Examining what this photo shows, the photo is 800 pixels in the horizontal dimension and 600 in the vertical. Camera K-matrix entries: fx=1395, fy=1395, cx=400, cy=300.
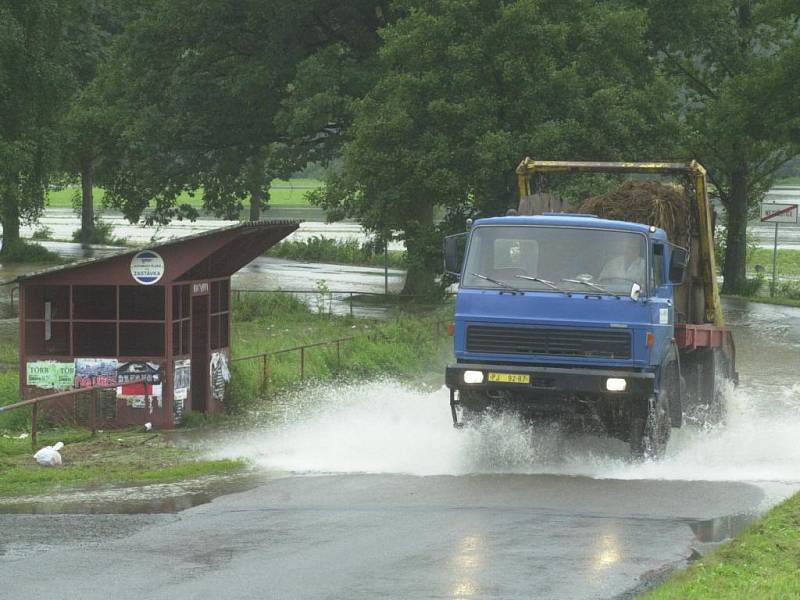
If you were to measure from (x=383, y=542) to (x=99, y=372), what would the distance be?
770 centimetres

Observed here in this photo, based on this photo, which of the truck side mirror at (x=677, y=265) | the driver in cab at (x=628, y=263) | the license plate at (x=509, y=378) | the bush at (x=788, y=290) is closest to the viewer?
the license plate at (x=509, y=378)

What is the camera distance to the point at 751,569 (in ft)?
31.8

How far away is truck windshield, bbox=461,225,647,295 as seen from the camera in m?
14.6

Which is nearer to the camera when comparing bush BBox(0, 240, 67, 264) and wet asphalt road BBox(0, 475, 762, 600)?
wet asphalt road BBox(0, 475, 762, 600)

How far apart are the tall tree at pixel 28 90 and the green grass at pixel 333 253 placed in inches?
756

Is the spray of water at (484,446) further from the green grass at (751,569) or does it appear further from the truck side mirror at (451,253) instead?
the green grass at (751,569)

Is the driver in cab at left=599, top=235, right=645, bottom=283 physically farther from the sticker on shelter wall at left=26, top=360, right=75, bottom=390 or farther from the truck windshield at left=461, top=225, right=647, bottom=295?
the sticker on shelter wall at left=26, top=360, right=75, bottom=390

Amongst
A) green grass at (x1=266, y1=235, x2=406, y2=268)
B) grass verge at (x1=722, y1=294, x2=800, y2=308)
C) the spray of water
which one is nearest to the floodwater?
the spray of water

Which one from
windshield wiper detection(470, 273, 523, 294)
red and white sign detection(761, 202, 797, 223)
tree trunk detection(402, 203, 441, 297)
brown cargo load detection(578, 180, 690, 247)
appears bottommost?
tree trunk detection(402, 203, 441, 297)

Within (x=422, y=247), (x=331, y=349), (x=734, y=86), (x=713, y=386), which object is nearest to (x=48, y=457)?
(x=331, y=349)

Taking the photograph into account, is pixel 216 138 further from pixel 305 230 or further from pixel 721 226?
pixel 305 230

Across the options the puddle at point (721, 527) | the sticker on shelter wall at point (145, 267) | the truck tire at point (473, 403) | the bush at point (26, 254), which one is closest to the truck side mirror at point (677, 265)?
the truck tire at point (473, 403)

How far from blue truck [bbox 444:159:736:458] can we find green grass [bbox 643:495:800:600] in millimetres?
3058

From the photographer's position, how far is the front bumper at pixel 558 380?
553 inches
